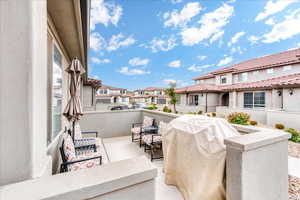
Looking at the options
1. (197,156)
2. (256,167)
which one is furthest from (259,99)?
(197,156)

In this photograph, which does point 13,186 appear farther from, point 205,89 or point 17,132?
point 205,89

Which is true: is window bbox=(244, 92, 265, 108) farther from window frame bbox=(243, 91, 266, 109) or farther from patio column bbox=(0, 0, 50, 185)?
patio column bbox=(0, 0, 50, 185)

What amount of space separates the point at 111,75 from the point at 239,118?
2505 inches

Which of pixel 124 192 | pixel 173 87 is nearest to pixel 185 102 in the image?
pixel 173 87

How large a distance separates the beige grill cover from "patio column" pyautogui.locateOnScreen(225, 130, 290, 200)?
183mm

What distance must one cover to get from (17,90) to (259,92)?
14955mm

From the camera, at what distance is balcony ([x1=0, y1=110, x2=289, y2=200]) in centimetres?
90

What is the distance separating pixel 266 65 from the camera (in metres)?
13.3

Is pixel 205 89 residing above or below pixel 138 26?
below

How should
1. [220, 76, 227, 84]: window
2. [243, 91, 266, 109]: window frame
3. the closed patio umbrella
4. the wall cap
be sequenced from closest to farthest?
the wall cap, the closed patio umbrella, [243, 91, 266, 109]: window frame, [220, 76, 227, 84]: window

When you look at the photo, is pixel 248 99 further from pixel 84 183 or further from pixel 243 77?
pixel 84 183

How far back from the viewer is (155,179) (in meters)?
1.15

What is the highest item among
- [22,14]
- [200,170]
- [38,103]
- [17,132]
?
[22,14]

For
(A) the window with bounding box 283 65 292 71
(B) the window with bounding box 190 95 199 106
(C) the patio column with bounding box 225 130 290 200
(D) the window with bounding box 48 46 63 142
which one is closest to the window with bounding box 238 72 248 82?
(A) the window with bounding box 283 65 292 71
